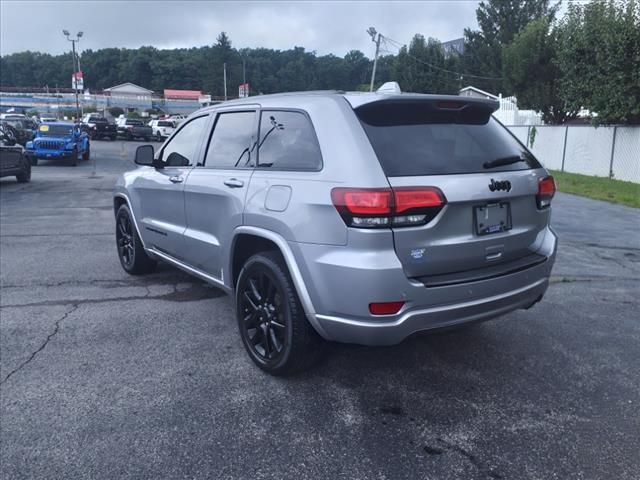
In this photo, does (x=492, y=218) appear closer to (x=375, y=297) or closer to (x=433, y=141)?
(x=433, y=141)

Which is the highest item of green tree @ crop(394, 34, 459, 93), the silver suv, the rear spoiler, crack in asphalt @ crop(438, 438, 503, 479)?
green tree @ crop(394, 34, 459, 93)

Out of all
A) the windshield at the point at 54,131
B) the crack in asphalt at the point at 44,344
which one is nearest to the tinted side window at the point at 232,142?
the crack in asphalt at the point at 44,344

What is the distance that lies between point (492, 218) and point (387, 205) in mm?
796

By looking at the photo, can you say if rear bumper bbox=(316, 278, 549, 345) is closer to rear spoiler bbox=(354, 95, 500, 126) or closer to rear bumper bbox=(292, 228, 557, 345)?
rear bumper bbox=(292, 228, 557, 345)

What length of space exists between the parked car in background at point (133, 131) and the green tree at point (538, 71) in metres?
26.4

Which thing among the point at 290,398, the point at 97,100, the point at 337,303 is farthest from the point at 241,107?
the point at 97,100

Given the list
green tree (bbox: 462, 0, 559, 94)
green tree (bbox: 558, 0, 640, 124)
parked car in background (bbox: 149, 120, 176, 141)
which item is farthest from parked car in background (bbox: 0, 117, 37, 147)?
green tree (bbox: 462, 0, 559, 94)

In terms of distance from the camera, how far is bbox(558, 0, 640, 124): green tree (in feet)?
57.6

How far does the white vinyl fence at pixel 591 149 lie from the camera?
18.2m

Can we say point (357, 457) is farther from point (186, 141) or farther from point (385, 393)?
point (186, 141)

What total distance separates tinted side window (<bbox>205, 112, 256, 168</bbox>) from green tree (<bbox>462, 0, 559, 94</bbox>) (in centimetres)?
5301

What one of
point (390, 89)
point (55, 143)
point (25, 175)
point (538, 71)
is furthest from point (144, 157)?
point (538, 71)

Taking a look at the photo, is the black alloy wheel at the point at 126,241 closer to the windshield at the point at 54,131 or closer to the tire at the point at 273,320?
the tire at the point at 273,320

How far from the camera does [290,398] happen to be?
350cm
